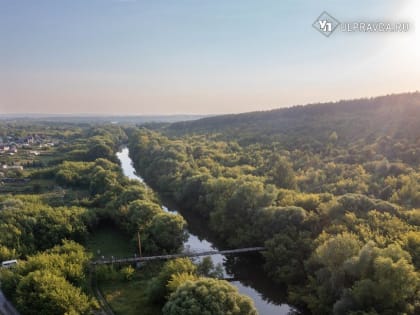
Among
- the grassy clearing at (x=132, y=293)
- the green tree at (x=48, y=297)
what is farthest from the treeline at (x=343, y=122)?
the green tree at (x=48, y=297)

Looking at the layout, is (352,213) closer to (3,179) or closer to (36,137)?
(3,179)

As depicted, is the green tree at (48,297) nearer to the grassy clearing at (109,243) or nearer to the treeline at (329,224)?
the grassy clearing at (109,243)

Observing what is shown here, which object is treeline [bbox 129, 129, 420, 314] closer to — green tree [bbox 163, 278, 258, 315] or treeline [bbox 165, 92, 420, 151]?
green tree [bbox 163, 278, 258, 315]

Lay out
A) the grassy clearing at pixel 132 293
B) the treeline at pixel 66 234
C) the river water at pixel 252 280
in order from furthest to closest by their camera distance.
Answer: the river water at pixel 252 280 → the grassy clearing at pixel 132 293 → the treeline at pixel 66 234

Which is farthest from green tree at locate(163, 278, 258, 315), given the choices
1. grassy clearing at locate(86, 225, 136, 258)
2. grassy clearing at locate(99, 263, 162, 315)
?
grassy clearing at locate(86, 225, 136, 258)

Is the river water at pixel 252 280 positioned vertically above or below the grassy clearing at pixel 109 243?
below

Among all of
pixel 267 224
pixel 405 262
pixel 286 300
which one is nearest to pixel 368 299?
pixel 405 262
